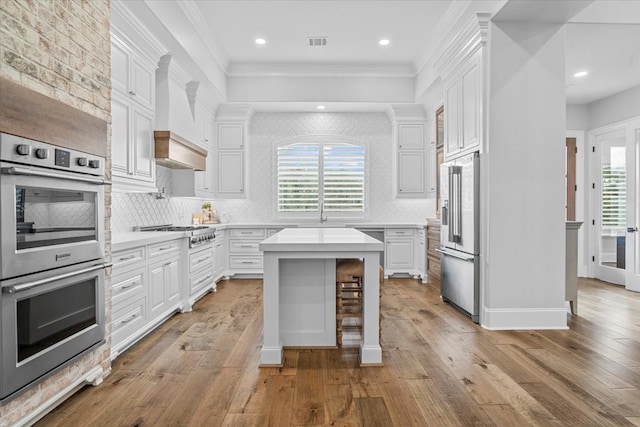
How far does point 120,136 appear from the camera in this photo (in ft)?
11.4

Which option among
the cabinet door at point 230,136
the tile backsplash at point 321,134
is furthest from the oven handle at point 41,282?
the tile backsplash at point 321,134

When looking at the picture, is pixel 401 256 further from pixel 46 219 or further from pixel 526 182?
pixel 46 219

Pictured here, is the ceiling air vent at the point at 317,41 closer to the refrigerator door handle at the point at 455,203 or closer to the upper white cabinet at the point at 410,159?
the upper white cabinet at the point at 410,159

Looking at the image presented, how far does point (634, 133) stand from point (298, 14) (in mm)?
5008

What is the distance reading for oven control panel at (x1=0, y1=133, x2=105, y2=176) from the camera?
1.80 meters

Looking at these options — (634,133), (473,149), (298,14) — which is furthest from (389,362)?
(634,133)

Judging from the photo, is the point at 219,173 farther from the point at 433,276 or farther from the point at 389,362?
the point at 389,362

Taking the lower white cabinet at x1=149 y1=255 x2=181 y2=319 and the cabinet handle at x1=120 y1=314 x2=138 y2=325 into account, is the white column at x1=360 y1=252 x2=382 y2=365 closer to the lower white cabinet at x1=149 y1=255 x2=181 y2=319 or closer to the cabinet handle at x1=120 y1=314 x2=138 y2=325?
the cabinet handle at x1=120 y1=314 x2=138 y2=325

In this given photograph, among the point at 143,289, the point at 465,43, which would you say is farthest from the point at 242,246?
the point at 465,43

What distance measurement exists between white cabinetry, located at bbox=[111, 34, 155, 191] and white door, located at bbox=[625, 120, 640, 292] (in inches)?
252

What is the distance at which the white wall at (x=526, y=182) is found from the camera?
358cm

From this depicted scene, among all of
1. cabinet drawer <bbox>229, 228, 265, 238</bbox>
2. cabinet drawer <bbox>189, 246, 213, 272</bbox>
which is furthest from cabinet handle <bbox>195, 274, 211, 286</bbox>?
cabinet drawer <bbox>229, 228, 265, 238</bbox>

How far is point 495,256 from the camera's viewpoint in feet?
11.8

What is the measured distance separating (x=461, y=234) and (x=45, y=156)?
355 centimetres
